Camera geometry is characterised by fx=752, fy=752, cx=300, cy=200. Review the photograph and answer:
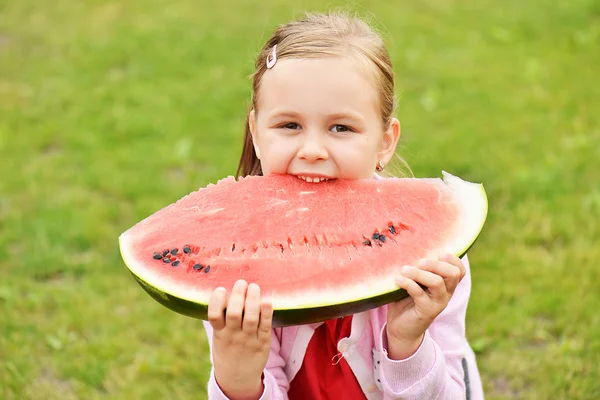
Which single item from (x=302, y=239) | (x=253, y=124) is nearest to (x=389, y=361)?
(x=302, y=239)

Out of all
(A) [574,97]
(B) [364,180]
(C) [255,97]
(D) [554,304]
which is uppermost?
(C) [255,97]

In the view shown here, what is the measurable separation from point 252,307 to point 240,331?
76 mm

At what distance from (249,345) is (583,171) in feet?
12.0

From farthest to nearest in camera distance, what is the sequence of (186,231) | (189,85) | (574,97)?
(189,85) → (574,97) → (186,231)

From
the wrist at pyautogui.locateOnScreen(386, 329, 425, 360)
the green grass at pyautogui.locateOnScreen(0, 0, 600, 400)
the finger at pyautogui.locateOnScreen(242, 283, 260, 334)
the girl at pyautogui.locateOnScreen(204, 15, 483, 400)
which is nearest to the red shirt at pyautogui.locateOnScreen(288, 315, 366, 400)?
the girl at pyautogui.locateOnScreen(204, 15, 483, 400)

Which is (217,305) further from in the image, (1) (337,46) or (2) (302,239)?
(1) (337,46)

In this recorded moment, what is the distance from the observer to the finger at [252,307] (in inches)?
70.2

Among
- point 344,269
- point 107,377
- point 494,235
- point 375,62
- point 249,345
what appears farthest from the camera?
point 494,235

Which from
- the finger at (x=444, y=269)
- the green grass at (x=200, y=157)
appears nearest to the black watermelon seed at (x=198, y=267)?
the finger at (x=444, y=269)

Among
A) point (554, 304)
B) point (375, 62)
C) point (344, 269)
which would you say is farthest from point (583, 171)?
point (344, 269)

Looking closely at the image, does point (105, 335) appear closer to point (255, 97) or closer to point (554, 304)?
point (255, 97)

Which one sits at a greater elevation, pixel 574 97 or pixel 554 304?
pixel 574 97

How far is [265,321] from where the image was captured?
71.4 inches

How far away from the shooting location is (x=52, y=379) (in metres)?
3.50
